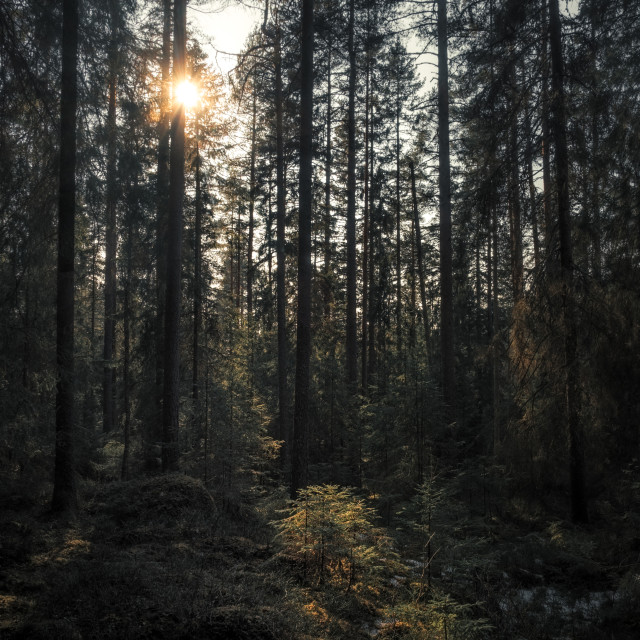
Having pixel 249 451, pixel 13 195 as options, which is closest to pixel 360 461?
pixel 249 451

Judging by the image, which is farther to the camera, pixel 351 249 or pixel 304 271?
pixel 351 249

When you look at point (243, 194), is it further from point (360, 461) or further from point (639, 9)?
point (639, 9)

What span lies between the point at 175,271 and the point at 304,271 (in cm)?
400

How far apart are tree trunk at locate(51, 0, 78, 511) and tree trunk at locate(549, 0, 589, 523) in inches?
394

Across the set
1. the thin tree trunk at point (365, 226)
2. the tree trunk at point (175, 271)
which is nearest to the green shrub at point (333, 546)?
the tree trunk at point (175, 271)

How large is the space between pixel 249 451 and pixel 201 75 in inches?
426

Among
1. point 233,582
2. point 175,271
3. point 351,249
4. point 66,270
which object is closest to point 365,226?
point 351,249

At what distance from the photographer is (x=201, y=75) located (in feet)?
41.2

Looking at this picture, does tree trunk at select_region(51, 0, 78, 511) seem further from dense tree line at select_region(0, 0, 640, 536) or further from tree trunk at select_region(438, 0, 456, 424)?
tree trunk at select_region(438, 0, 456, 424)

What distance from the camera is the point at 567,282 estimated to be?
9.41 metres

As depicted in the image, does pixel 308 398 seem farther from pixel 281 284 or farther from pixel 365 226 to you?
pixel 365 226

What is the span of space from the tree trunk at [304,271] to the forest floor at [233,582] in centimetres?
178

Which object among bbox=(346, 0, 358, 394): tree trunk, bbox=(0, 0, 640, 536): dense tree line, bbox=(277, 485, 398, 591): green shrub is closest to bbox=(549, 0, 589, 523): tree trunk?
bbox=(0, 0, 640, 536): dense tree line

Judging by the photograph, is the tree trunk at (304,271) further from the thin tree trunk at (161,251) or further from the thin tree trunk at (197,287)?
the thin tree trunk at (197,287)
